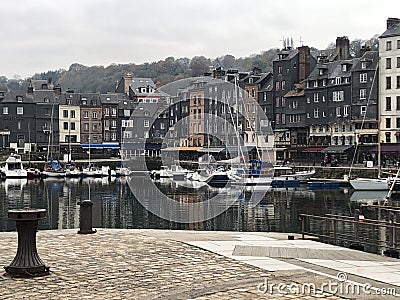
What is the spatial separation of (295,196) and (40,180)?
1573 inches

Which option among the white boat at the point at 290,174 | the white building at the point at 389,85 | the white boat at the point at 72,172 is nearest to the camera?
the white boat at the point at 290,174

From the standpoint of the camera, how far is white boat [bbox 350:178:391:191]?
59.8 metres

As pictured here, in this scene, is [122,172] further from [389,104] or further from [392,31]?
[392,31]

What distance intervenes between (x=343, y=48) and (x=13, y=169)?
50236 mm

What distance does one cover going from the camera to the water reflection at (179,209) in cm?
3444

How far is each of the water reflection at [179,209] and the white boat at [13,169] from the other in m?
17.4

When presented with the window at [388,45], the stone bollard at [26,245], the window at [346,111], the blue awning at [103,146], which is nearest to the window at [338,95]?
the window at [346,111]

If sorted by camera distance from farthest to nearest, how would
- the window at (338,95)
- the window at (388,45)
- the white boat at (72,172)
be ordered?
the white boat at (72,172)
the window at (338,95)
the window at (388,45)

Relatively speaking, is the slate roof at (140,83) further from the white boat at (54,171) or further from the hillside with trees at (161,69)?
the white boat at (54,171)

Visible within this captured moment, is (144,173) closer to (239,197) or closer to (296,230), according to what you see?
(239,197)

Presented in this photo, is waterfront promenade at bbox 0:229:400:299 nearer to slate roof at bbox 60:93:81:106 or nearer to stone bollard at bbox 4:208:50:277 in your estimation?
stone bollard at bbox 4:208:50:277

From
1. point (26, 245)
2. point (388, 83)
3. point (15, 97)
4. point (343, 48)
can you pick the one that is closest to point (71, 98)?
point (15, 97)

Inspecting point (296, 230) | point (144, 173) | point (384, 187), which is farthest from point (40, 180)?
point (296, 230)

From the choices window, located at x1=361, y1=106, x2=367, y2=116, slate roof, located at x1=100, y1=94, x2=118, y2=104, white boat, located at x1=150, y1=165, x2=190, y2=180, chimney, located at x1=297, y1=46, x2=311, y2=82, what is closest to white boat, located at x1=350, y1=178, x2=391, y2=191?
window, located at x1=361, y1=106, x2=367, y2=116
